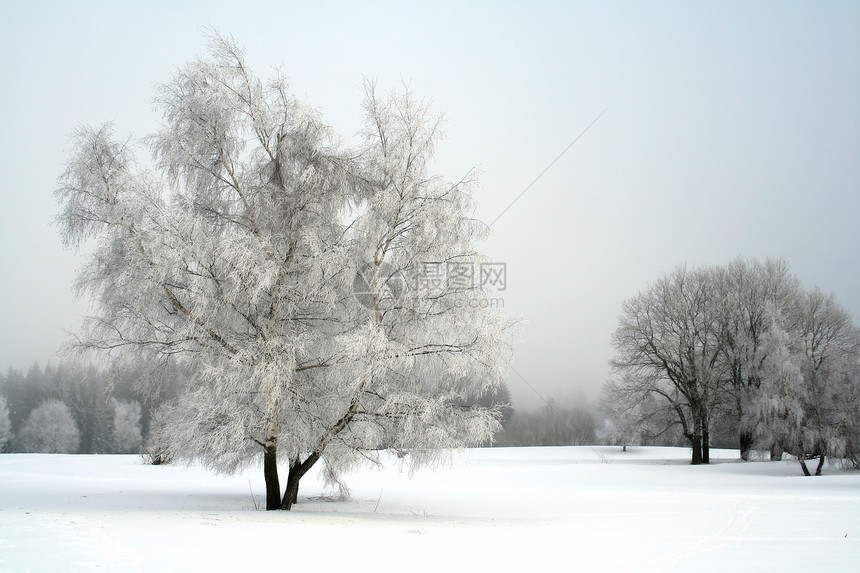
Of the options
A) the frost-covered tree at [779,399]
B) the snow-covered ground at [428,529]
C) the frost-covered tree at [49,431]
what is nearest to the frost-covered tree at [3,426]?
the frost-covered tree at [49,431]

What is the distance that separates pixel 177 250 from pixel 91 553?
599 centimetres

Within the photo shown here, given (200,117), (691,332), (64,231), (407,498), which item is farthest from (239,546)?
(691,332)

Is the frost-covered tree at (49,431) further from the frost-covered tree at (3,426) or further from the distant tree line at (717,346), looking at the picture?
the distant tree line at (717,346)

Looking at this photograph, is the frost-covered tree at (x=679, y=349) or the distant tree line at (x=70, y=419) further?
the distant tree line at (x=70, y=419)

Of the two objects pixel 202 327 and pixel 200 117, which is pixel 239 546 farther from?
pixel 200 117

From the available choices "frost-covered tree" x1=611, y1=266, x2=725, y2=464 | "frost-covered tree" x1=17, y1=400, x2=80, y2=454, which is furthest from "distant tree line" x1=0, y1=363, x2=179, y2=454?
"frost-covered tree" x1=611, y1=266, x2=725, y2=464

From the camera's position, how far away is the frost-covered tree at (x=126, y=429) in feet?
193

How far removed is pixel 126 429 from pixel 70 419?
17.5ft

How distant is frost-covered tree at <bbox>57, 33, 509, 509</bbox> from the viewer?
1148 cm

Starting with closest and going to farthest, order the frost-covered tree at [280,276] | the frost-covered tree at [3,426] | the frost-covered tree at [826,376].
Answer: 1. the frost-covered tree at [280,276]
2. the frost-covered tree at [826,376]
3. the frost-covered tree at [3,426]

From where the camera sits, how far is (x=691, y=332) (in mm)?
35125

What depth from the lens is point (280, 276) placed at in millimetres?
12609

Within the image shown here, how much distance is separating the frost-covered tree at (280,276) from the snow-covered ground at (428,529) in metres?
1.85

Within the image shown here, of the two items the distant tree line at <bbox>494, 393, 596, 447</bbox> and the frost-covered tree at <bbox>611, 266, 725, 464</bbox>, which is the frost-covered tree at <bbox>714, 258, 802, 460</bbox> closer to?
the frost-covered tree at <bbox>611, 266, 725, 464</bbox>
